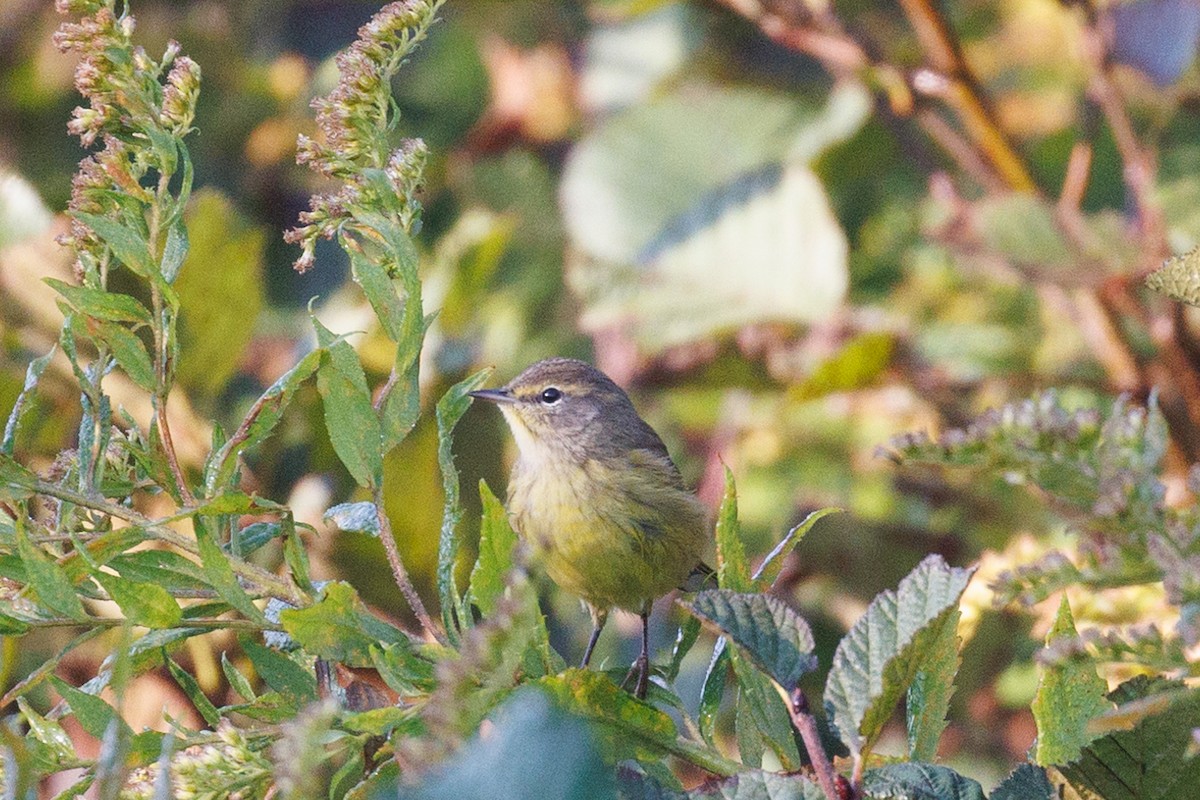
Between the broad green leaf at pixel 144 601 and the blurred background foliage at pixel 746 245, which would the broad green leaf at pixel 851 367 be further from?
the broad green leaf at pixel 144 601

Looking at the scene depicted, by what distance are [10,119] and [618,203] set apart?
177cm

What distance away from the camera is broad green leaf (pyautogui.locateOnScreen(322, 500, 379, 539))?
1069 millimetres

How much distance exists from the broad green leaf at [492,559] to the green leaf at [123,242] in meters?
0.27

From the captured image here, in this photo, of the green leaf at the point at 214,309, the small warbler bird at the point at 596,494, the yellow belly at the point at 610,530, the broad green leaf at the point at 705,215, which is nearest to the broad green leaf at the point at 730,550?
the small warbler bird at the point at 596,494

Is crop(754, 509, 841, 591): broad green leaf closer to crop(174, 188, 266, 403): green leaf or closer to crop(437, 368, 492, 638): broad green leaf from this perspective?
crop(437, 368, 492, 638): broad green leaf

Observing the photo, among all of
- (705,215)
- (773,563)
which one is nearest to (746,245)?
(705,215)

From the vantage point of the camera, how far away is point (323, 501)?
6.77ft

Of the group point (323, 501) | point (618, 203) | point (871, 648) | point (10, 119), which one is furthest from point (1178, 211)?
point (10, 119)

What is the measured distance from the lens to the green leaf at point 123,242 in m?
0.94

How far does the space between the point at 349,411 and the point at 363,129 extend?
194 millimetres

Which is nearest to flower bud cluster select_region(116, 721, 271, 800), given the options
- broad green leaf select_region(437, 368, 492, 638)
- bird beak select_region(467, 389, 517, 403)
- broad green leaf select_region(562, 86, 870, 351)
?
broad green leaf select_region(437, 368, 492, 638)

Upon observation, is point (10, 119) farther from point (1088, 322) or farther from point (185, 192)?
point (185, 192)

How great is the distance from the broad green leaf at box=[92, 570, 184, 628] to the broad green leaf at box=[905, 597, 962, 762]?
1.61 ft

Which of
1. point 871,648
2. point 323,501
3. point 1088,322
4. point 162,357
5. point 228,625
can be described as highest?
point 162,357
